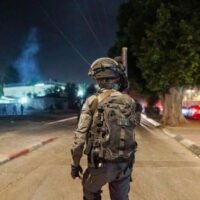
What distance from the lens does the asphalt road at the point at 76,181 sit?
865 cm

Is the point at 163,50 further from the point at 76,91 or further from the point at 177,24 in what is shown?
the point at 76,91

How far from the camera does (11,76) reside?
129m

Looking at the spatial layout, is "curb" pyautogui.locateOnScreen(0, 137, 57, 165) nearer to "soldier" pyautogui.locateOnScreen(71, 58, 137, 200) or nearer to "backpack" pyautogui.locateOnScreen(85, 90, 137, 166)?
"soldier" pyautogui.locateOnScreen(71, 58, 137, 200)

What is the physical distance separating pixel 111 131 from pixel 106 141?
11 cm

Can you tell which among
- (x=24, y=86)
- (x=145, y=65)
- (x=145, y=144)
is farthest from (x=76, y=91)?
(x=145, y=144)

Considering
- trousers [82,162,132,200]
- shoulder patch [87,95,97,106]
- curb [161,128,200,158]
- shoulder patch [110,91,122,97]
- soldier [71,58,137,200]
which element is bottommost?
curb [161,128,200,158]

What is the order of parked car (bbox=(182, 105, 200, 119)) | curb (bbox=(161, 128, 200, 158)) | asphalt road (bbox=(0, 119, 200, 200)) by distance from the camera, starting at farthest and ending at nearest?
parked car (bbox=(182, 105, 200, 119)), curb (bbox=(161, 128, 200, 158)), asphalt road (bbox=(0, 119, 200, 200))

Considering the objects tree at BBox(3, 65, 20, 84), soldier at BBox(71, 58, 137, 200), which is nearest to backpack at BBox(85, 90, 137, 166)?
Answer: soldier at BBox(71, 58, 137, 200)

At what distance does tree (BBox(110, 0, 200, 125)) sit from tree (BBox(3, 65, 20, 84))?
98.9 meters

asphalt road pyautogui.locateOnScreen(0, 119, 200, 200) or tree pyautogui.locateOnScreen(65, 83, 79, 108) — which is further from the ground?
tree pyautogui.locateOnScreen(65, 83, 79, 108)

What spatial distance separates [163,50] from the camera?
98.7ft

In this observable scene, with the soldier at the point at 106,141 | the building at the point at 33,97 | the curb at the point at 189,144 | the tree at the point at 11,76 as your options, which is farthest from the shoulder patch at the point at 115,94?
the tree at the point at 11,76

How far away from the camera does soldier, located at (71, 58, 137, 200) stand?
4629 millimetres

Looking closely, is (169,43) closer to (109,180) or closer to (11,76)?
(109,180)
